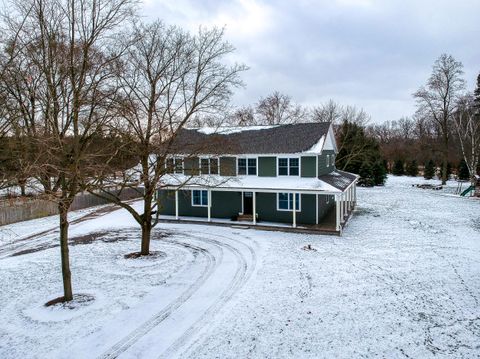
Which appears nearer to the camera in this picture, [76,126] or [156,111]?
[76,126]

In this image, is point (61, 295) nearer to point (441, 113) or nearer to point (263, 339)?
point (263, 339)

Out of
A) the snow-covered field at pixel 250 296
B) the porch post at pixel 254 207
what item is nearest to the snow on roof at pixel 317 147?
the porch post at pixel 254 207

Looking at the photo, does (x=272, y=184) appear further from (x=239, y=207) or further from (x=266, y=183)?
(x=239, y=207)

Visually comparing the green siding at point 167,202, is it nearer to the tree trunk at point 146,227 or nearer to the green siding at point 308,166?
the tree trunk at point 146,227

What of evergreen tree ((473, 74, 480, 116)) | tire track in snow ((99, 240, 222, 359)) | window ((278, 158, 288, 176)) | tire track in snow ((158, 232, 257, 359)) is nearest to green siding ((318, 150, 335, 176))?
window ((278, 158, 288, 176))

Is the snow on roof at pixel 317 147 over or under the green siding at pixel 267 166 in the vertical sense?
over

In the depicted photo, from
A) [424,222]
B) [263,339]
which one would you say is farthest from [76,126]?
[424,222]

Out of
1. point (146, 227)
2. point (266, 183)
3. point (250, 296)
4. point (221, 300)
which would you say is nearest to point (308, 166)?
point (266, 183)
